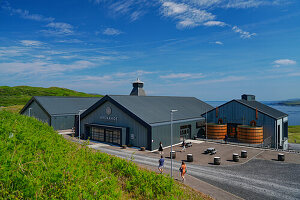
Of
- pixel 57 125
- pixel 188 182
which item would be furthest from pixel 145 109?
pixel 57 125

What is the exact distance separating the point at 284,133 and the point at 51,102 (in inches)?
2289

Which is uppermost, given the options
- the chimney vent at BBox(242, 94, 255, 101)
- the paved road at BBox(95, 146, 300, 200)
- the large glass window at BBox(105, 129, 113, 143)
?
the chimney vent at BBox(242, 94, 255, 101)

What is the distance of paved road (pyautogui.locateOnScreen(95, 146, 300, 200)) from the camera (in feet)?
55.3

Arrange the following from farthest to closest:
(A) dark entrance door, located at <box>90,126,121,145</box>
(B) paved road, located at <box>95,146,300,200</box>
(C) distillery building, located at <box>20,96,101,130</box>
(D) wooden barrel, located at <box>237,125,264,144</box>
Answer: (C) distillery building, located at <box>20,96,101,130</box> < (A) dark entrance door, located at <box>90,126,121,145</box> < (D) wooden barrel, located at <box>237,125,264,144</box> < (B) paved road, located at <box>95,146,300,200</box>

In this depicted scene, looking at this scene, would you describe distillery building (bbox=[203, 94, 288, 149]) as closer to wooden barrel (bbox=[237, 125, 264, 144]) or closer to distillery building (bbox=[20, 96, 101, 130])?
wooden barrel (bbox=[237, 125, 264, 144])

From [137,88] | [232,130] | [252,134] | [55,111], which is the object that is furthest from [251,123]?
[55,111]

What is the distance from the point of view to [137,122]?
33812 millimetres

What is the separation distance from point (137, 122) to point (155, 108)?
25.0ft

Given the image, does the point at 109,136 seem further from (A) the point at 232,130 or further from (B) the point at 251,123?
(B) the point at 251,123

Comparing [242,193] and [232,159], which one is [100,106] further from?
[242,193]

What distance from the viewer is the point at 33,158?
22.1 feet

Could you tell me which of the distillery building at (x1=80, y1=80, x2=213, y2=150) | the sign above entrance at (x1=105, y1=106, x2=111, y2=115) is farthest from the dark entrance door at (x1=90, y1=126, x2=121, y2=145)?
the sign above entrance at (x1=105, y1=106, x2=111, y2=115)

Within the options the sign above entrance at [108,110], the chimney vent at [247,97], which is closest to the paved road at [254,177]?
the sign above entrance at [108,110]

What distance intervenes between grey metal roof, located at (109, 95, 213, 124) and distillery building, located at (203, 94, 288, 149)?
5835 mm
